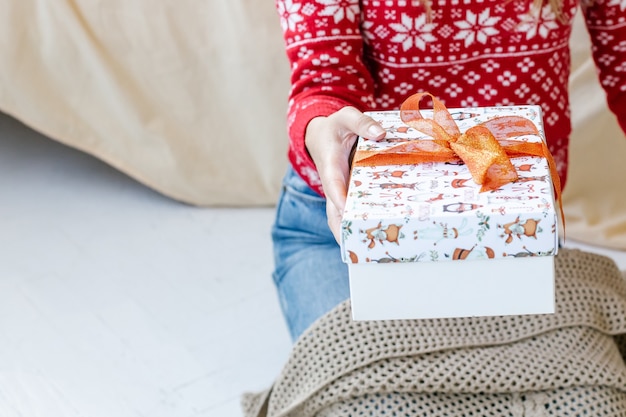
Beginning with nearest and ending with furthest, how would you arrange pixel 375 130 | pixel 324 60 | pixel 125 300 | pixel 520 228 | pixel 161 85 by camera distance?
pixel 520 228
pixel 375 130
pixel 324 60
pixel 125 300
pixel 161 85

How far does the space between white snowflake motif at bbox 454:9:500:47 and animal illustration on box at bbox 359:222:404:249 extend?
0.34m

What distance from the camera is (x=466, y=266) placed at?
2.02 ft

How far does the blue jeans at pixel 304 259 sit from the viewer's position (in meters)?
0.89

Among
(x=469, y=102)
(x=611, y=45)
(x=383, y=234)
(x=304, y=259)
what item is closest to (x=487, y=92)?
(x=469, y=102)

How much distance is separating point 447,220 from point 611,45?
1.38 ft

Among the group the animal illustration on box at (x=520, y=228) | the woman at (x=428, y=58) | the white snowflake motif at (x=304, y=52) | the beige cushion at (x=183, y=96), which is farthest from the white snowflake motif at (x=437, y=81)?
the beige cushion at (x=183, y=96)

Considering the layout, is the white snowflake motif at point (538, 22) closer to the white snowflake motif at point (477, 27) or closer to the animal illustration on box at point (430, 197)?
the white snowflake motif at point (477, 27)

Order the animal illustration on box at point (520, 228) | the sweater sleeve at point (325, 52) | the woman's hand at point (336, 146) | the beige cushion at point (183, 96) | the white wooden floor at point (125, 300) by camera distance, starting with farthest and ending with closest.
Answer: the beige cushion at point (183, 96)
the white wooden floor at point (125, 300)
the sweater sleeve at point (325, 52)
the woman's hand at point (336, 146)
the animal illustration on box at point (520, 228)

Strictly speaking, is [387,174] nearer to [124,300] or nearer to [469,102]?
[469,102]

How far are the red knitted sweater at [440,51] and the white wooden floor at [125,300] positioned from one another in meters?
0.34

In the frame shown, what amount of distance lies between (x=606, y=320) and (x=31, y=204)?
102cm

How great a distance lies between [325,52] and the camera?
86 cm

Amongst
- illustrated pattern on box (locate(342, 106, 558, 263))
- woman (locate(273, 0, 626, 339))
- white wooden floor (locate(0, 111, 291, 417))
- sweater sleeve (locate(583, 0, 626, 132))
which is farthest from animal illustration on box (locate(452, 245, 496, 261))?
white wooden floor (locate(0, 111, 291, 417))

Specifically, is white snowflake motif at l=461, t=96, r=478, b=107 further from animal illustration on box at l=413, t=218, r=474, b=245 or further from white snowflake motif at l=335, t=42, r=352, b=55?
animal illustration on box at l=413, t=218, r=474, b=245
